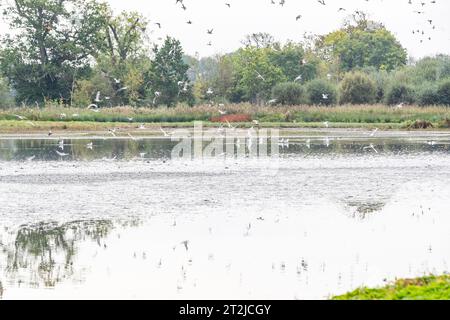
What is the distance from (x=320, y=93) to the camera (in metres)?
69.4

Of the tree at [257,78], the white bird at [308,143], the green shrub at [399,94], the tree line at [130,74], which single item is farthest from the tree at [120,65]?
the white bird at [308,143]

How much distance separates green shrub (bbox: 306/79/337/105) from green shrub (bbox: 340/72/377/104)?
963 mm

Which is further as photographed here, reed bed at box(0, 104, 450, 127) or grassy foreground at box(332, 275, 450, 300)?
reed bed at box(0, 104, 450, 127)

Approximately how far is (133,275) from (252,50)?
8124 centimetres

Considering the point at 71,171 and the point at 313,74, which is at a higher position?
the point at 313,74

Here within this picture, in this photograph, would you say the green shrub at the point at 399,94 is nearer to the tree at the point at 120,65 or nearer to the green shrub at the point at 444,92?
the green shrub at the point at 444,92

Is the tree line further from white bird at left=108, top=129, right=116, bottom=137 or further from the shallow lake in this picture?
the shallow lake

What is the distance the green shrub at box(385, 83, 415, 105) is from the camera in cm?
6999

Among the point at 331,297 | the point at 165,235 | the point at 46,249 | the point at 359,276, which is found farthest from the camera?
the point at 165,235

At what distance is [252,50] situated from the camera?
91.3 metres

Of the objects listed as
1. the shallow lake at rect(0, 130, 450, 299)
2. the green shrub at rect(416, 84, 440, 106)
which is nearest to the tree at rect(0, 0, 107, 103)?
the green shrub at rect(416, 84, 440, 106)

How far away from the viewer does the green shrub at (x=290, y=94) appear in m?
68.9
